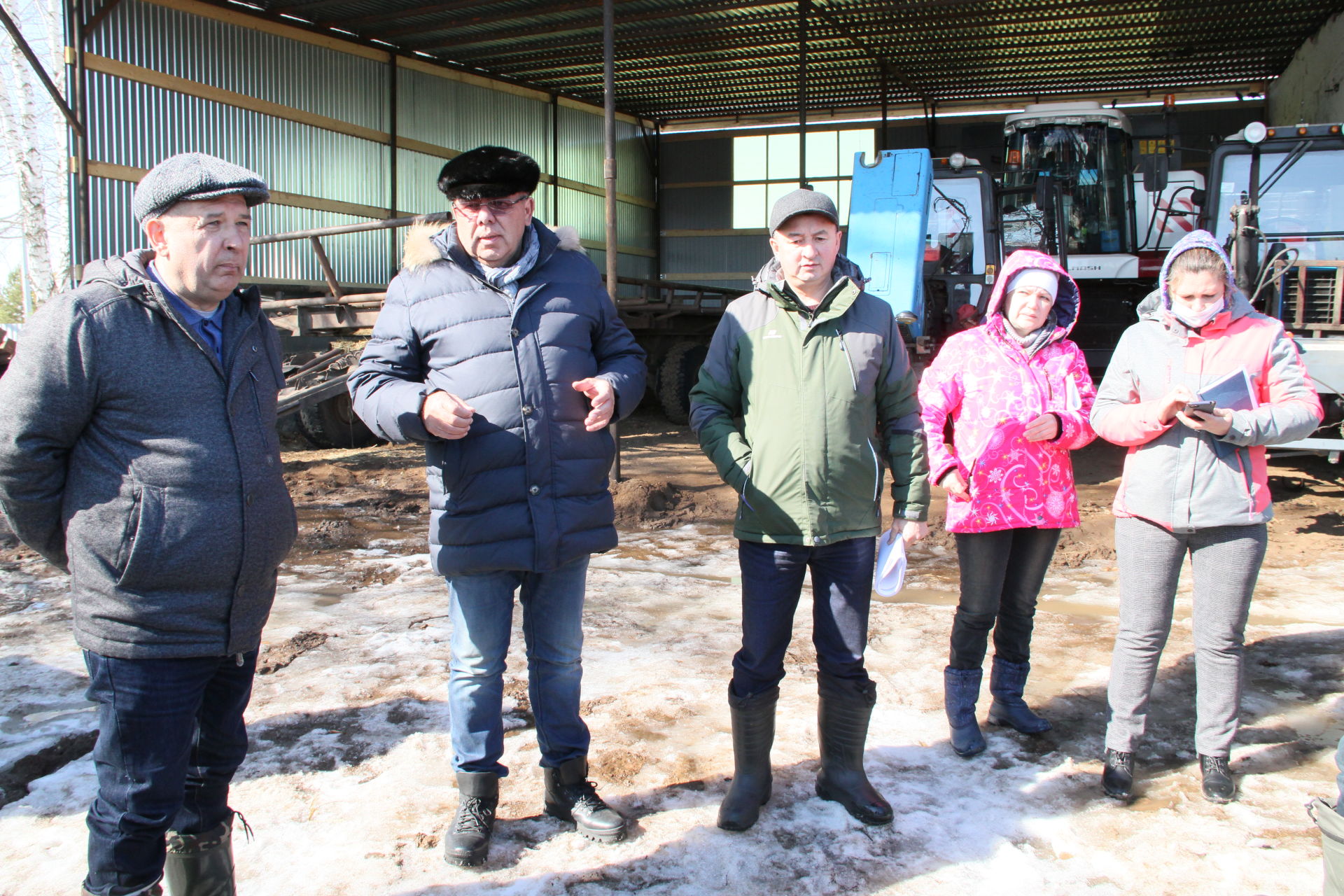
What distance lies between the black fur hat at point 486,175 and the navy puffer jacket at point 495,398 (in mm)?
144

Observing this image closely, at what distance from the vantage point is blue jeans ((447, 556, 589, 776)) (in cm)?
246

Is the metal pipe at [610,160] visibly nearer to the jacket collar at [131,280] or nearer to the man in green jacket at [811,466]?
the man in green jacket at [811,466]

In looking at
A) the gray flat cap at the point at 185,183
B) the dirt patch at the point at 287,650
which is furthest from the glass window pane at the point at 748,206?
the gray flat cap at the point at 185,183

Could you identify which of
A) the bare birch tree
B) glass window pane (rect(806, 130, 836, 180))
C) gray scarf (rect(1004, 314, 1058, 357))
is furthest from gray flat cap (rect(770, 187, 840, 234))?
glass window pane (rect(806, 130, 836, 180))

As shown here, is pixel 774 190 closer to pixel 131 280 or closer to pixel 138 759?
pixel 131 280

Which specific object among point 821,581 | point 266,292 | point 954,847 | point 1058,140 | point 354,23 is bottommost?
point 954,847

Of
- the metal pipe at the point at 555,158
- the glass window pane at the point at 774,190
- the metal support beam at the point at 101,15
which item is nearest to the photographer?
the metal support beam at the point at 101,15

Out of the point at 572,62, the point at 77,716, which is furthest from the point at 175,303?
the point at 572,62

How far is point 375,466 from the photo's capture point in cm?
873

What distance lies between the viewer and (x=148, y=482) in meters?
1.83

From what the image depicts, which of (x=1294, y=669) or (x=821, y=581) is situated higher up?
(x=821, y=581)

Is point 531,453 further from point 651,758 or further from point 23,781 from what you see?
point 23,781

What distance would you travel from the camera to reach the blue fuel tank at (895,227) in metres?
7.68

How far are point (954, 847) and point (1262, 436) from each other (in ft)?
4.47
